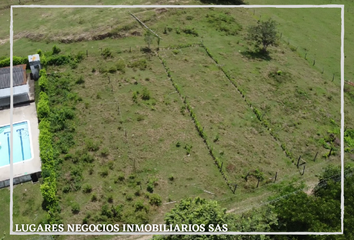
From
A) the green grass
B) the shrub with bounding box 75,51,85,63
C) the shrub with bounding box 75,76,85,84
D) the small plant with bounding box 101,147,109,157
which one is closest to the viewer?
the green grass

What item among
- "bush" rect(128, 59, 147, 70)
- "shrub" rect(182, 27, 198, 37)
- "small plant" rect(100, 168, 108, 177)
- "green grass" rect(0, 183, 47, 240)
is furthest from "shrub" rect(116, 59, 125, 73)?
"green grass" rect(0, 183, 47, 240)

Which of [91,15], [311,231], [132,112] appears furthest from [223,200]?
[91,15]

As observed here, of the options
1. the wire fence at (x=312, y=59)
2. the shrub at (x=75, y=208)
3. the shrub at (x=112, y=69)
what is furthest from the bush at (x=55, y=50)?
the wire fence at (x=312, y=59)

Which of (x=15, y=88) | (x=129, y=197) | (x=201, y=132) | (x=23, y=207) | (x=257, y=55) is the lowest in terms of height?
(x=23, y=207)

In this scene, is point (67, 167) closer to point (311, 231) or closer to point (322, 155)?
point (311, 231)

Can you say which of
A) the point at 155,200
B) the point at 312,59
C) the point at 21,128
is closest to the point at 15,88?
the point at 21,128

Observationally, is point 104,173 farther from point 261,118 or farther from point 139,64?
point 261,118

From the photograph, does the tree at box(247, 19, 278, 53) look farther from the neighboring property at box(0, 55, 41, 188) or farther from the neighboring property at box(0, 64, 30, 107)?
the neighboring property at box(0, 64, 30, 107)
